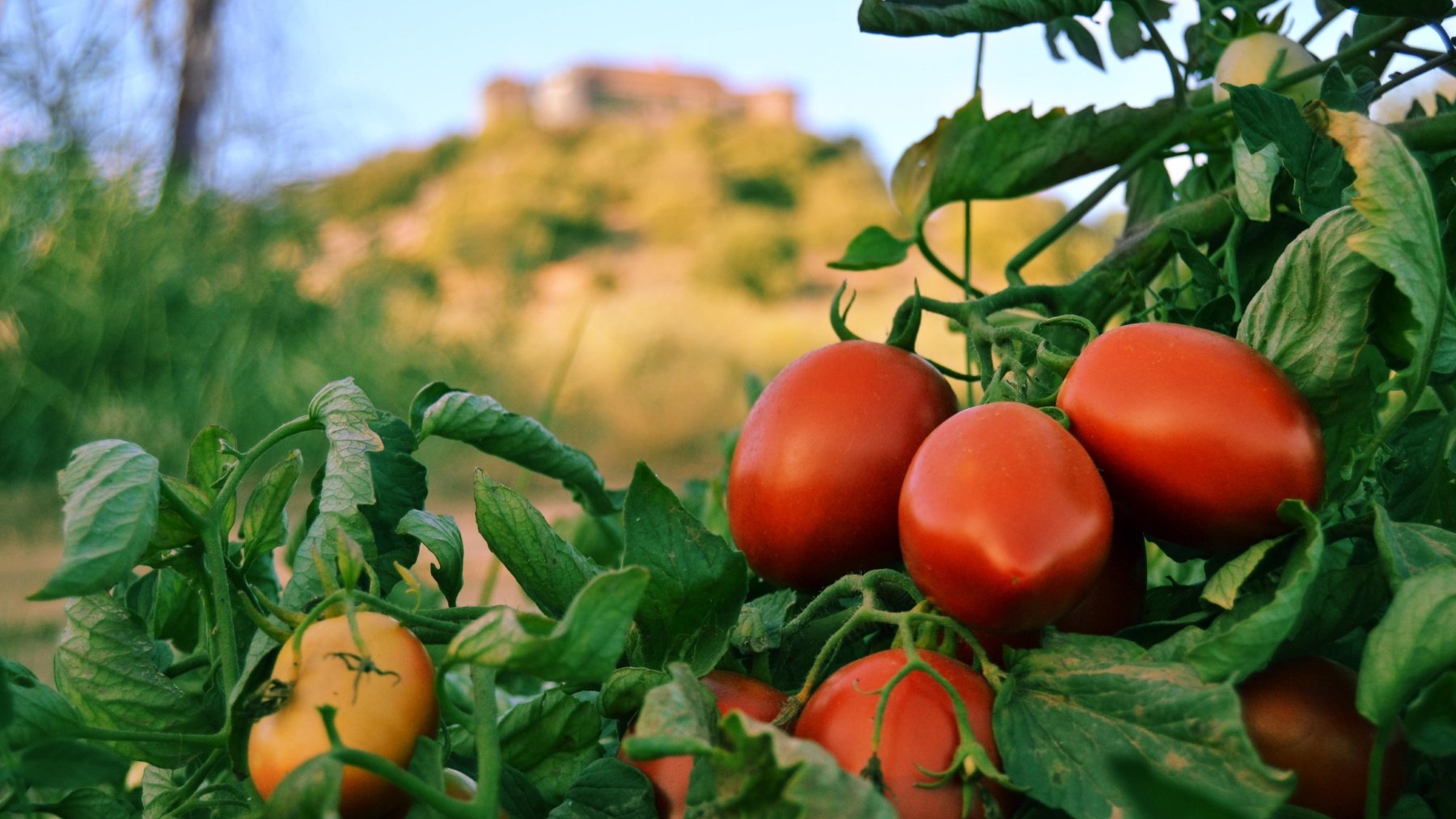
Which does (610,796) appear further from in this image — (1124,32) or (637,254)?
(637,254)

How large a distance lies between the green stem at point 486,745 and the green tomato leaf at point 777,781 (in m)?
0.03

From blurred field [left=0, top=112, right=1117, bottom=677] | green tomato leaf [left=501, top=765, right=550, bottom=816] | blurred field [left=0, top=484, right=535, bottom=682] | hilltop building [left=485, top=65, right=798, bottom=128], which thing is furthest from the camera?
hilltop building [left=485, top=65, right=798, bottom=128]

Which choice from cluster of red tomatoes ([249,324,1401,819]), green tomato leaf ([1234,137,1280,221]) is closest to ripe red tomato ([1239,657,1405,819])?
cluster of red tomatoes ([249,324,1401,819])

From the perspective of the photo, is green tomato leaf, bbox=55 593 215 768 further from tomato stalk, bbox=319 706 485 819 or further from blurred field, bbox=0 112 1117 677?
blurred field, bbox=0 112 1117 677

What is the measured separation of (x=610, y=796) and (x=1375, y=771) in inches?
4.9

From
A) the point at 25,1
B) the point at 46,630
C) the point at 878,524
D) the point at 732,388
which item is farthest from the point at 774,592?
the point at 732,388

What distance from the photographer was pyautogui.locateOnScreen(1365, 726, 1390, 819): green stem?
174 millimetres

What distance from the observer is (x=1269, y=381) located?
21cm

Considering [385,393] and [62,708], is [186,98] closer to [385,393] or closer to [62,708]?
[385,393]

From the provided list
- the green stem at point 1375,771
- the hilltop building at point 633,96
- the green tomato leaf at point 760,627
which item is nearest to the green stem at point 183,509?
the green tomato leaf at point 760,627

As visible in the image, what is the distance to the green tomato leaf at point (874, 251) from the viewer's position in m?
0.37

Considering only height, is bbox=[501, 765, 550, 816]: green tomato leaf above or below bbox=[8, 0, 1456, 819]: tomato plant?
below

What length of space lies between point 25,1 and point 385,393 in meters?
0.80

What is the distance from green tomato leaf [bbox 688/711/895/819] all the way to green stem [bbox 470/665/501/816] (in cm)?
3
